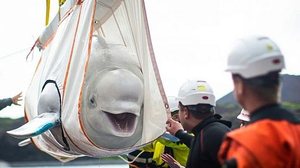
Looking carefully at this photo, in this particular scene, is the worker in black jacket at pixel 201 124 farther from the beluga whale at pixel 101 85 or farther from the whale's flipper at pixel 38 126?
the whale's flipper at pixel 38 126

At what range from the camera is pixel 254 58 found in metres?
2.01

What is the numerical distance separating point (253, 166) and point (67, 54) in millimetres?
2407

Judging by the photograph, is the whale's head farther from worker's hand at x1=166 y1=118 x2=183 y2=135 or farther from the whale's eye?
worker's hand at x1=166 y1=118 x2=183 y2=135

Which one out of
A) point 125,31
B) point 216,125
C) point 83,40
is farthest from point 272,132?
point 125,31

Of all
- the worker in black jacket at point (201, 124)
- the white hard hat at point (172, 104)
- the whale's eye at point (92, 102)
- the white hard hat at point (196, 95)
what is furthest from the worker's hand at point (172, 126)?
the white hard hat at point (172, 104)

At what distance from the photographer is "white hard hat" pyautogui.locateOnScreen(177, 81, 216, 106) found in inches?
135

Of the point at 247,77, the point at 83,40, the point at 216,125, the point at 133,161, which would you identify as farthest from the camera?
the point at 133,161

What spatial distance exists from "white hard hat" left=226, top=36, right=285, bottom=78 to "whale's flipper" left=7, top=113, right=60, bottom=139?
215cm

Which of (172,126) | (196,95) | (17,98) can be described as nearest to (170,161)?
(172,126)

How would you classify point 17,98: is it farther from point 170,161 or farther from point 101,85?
point 101,85

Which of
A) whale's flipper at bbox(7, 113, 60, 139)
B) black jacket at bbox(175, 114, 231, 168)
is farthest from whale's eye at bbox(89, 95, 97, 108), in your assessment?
black jacket at bbox(175, 114, 231, 168)

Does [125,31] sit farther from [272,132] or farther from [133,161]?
[272,132]

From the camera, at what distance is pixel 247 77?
2.00m

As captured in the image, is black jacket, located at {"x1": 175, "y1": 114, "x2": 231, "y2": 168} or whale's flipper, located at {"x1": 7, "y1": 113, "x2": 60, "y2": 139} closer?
black jacket, located at {"x1": 175, "y1": 114, "x2": 231, "y2": 168}
